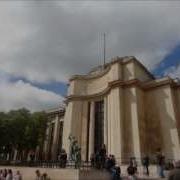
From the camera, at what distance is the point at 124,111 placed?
29203mm

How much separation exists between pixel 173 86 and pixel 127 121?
7.27 metres

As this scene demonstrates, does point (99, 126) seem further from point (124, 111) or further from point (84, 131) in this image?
point (124, 111)

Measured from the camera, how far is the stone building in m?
27.1

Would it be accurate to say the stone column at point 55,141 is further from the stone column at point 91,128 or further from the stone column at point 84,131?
the stone column at point 91,128

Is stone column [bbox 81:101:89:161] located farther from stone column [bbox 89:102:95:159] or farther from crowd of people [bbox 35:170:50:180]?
crowd of people [bbox 35:170:50:180]

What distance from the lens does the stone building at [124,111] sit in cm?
2711

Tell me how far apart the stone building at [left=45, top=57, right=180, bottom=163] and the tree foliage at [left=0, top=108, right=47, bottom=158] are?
19.1 ft

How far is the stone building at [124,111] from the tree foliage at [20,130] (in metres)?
5.83

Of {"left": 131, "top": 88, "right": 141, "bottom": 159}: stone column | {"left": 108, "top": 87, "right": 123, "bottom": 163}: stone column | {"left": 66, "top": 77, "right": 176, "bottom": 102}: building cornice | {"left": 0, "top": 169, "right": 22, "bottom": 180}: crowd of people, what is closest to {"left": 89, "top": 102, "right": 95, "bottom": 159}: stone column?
{"left": 108, "top": 87, "right": 123, "bottom": 163}: stone column

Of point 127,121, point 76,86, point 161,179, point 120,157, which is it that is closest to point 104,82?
point 76,86

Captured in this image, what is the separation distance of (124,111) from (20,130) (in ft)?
50.0

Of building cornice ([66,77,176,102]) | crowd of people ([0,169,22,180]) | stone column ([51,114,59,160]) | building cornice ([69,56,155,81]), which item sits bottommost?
crowd of people ([0,169,22,180])

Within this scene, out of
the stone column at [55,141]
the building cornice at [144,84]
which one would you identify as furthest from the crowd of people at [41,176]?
the stone column at [55,141]

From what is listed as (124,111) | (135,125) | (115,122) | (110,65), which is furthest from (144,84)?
(115,122)
